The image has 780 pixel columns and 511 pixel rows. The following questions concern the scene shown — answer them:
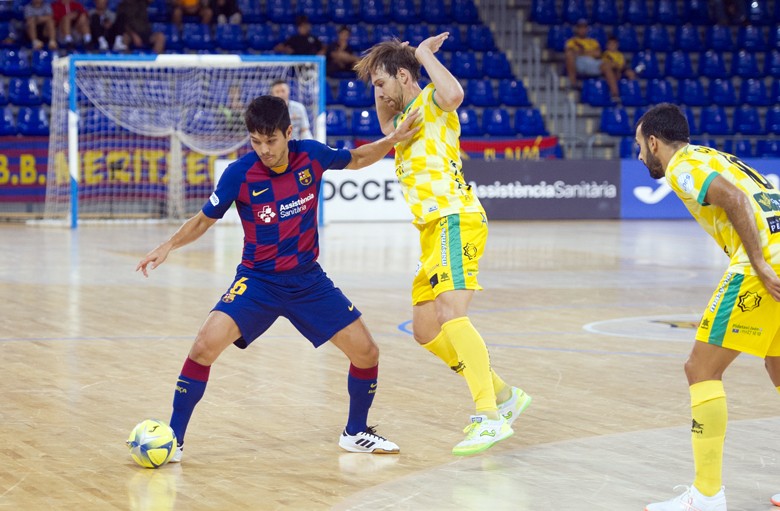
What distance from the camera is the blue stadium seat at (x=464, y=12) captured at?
26.5 m

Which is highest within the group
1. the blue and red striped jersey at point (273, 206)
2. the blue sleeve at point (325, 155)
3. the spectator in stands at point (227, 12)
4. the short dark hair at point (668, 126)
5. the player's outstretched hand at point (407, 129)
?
the spectator in stands at point (227, 12)

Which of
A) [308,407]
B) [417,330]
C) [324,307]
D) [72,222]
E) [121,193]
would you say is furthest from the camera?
[121,193]

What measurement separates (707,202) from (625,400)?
2.55 m

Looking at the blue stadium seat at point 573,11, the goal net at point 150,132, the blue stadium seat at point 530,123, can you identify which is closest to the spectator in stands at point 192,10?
the goal net at point 150,132

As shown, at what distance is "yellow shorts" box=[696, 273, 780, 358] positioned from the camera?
15.2ft

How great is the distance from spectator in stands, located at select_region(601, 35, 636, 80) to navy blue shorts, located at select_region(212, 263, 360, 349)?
68.5 feet

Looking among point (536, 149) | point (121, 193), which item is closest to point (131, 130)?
point (121, 193)

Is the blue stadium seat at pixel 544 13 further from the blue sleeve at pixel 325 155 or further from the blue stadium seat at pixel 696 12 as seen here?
the blue sleeve at pixel 325 155

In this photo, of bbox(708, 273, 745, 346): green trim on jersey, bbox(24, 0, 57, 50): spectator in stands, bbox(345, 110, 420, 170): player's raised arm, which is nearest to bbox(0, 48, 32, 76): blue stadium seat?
bbox(24, 0, 57, 50): spectator in stands

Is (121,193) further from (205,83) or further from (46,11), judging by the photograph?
(46,11)

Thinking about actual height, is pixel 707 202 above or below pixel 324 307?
above

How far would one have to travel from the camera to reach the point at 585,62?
1007 inches

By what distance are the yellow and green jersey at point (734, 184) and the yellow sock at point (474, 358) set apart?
54.4 inches

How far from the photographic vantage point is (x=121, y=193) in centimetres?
2206
